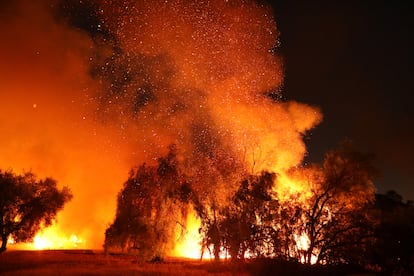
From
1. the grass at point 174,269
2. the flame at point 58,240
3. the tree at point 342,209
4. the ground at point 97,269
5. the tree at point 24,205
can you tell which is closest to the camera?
the ground at point 97,269

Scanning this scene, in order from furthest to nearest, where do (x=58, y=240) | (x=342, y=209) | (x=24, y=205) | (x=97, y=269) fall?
(x=58, y=240) → (x=24, y=205) → (x=342, y=209) → (x=97, y=269)

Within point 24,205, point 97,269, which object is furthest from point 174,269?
point 24,205

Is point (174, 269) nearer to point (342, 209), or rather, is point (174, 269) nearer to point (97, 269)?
point (97, 269)

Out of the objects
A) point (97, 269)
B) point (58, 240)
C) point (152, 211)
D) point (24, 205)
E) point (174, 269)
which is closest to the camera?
point (97, 269)

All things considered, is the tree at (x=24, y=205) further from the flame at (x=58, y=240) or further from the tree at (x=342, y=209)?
the tree at (x=342, y=209)

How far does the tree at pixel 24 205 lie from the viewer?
48156 mm

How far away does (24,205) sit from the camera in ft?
165

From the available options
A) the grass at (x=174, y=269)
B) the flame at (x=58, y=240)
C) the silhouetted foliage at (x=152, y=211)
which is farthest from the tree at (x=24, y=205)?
the flame at (x=58, y=240)

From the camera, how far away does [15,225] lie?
49031mm

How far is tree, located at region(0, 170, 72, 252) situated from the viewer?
158ft

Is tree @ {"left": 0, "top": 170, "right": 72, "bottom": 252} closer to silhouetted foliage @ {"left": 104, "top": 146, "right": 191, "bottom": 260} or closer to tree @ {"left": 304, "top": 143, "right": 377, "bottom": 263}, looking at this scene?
silhouetted foliage @ {"left": 104, "top": 146, "right": 191, "bottom": 260}

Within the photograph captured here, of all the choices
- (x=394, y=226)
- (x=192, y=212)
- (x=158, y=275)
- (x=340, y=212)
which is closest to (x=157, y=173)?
(x=192, y=212)

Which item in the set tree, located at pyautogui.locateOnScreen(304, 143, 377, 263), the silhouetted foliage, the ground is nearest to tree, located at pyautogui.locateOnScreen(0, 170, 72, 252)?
the ground

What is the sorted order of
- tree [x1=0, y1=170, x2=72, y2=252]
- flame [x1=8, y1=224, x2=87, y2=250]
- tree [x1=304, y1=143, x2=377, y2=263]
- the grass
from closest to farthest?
the grass → tree [x1=304, y1=143, x2=377, y2=263] → tree [x1=0, y1=170, x2=72, y2=252] → flame [x1=8, y1=224, x2=87, y2=250]
